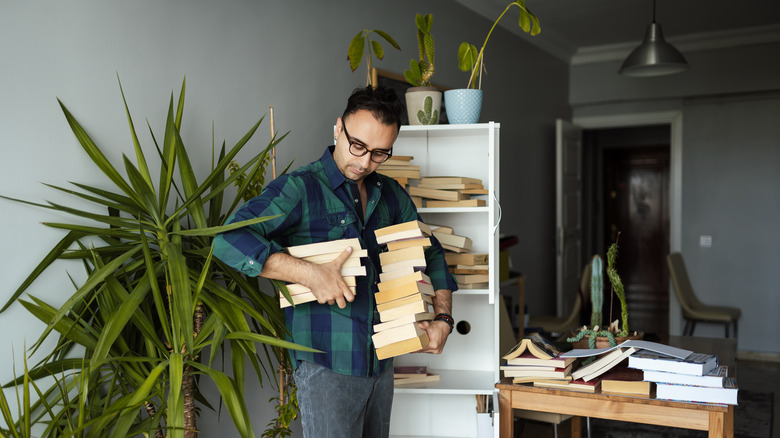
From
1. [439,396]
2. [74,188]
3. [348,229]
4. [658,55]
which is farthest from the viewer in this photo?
[658,55]

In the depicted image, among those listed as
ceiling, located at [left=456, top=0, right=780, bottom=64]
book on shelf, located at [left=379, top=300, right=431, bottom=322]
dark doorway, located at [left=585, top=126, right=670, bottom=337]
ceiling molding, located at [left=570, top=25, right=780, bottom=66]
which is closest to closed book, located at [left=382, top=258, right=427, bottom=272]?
book on shelf, located at [left=379, top=300, right=431, bottom=322]

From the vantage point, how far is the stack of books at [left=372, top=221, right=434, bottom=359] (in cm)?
188

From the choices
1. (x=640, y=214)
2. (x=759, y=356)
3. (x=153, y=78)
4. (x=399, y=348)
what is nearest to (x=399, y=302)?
(x=399, y=348)

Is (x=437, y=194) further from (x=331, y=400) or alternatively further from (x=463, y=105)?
(x=331, y=400)

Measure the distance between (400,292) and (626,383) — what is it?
3.76 feet

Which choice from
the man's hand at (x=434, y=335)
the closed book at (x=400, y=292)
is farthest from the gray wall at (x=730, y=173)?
the closed book at (x=400, y=292)

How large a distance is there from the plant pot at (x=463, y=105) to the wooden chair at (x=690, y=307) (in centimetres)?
448

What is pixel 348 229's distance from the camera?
78.7 inches

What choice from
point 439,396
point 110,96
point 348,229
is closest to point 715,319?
point 439,396

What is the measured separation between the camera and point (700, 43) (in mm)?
6988

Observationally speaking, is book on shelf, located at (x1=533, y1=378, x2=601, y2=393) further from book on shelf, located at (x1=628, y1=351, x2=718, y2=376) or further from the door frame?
the door frame

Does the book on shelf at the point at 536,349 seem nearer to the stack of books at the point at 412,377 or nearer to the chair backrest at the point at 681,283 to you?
the stack of books at the point at 412,377

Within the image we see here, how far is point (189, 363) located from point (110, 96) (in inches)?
40.9

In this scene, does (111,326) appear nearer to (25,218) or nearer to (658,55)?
(25,218)
